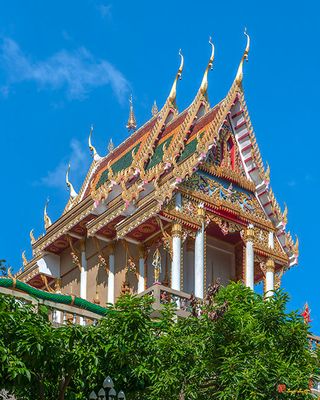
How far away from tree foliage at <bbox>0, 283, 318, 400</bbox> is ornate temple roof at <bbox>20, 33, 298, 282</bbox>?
8136 mm

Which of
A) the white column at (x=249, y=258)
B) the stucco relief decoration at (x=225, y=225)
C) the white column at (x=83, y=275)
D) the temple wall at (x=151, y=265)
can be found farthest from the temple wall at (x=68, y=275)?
the white column at (x=249, y=258)

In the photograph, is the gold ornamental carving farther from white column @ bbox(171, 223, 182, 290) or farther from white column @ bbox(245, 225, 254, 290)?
white column @ bbox(245, 225, 254, 290)

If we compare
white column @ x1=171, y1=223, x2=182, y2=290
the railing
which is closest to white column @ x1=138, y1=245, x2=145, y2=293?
white column @ x1=171, y1=223, x2=182, y2=290

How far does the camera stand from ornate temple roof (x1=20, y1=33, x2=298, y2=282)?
1288 inches

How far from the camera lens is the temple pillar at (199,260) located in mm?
31797

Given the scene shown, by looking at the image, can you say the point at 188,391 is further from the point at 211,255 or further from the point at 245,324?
the point at 211,255

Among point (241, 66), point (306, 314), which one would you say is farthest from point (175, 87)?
point (306, 314)

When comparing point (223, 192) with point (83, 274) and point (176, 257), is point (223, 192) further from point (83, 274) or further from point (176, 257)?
point (83, 274)

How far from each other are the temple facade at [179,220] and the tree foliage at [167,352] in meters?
7.26

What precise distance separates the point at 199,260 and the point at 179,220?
1.02 metres

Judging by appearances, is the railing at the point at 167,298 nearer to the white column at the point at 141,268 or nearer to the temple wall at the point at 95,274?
the white column at the point at 141,268

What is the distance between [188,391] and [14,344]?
3408 millimetres

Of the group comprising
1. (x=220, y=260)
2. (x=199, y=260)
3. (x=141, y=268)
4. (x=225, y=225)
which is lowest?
(x=199, y=260)

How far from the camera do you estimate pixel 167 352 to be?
2355 centimetres
